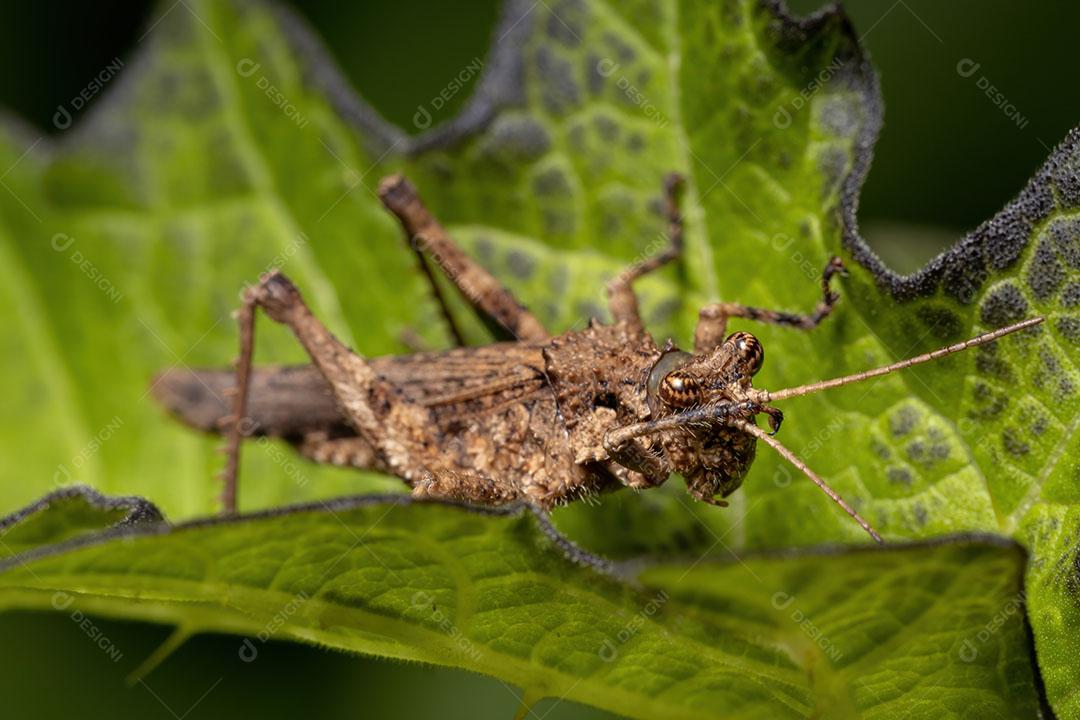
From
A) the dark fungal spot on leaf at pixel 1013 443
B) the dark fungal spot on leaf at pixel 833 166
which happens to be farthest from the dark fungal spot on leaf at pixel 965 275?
the dark fungal spot on leaf at pixel 833 166

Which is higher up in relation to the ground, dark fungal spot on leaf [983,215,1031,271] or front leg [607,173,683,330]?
front leg [607,173,683,330]

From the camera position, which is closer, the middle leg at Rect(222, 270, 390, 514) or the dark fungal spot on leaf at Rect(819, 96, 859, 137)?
the dark fungal spot on leaf at Rect(819, 96, 859, 137)

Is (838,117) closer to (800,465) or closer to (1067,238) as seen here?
(1067,238)

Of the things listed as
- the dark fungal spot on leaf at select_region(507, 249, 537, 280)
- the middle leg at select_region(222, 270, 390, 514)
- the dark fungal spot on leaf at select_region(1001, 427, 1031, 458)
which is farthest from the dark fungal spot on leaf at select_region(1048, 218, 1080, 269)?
the middle leg at select_region(222, 270, 390, 514)

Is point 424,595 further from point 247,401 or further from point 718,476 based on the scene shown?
point 247,401

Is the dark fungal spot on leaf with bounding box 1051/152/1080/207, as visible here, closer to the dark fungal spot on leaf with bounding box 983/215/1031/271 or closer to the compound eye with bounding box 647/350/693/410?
the dark fungal spot on leaf with bounding box 983/215/1031/271

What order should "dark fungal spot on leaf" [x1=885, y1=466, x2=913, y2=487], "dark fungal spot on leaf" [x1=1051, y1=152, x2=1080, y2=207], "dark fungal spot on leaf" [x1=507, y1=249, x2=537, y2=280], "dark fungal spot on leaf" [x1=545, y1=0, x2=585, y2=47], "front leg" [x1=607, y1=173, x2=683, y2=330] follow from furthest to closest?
"dark fungal spot on leaf" [x1=507, y1=249, x2=537, y2=280]
"dark fungal spot on leaf" [x1=545, y1=0, x2=585, y2=47]
"front leg" [x1=607, y1=173, x2=683, y2=330]
"dark fungal spot on leaf" [x1=885, y1=466, x2=913, y2=487]
"dark fungal spot on leaf" [x1=1051, y1=152, x2=1080, y2=207]

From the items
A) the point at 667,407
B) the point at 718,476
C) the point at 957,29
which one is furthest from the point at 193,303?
the point at 957,29

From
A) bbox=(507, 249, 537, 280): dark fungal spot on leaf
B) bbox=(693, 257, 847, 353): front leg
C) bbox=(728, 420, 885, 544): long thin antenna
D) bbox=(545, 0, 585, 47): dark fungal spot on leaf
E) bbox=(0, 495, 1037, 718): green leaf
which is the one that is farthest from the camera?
bbox=(507, 249, 537, 280): dark fungal spot on leaf
